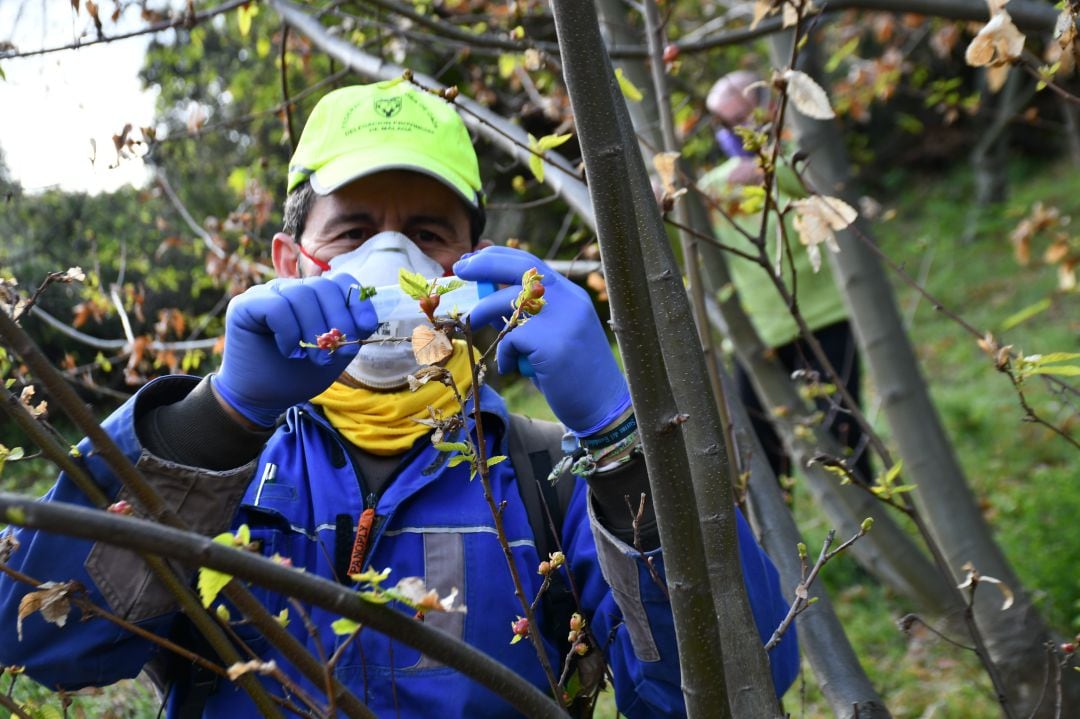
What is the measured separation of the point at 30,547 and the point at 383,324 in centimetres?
62

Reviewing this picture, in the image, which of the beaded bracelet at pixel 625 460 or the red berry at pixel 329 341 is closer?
the red berry at pixel 329 341

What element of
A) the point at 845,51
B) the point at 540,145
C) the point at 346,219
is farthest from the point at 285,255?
the point at 845,51

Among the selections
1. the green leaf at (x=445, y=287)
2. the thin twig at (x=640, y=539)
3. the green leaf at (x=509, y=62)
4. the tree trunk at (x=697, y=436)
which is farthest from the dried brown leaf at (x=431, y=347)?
the green leaf at (x=509, y=62)

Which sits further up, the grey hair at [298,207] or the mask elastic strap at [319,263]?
the grey hair at [298,207]

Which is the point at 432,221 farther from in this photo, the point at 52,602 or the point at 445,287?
the point at 52,602

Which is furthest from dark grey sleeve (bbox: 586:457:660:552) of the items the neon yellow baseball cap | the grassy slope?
the grassy slope

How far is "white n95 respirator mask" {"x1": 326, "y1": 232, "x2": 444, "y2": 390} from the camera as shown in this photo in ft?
6.01

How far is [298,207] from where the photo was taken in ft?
6.75

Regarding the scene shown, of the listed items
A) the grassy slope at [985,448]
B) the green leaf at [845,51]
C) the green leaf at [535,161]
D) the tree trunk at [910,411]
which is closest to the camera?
Answer: the green leaf at [535,161]

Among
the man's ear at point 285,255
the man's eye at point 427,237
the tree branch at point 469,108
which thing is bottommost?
the man's eye at point 427,237

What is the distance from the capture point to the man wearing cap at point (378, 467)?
1496 millimetres

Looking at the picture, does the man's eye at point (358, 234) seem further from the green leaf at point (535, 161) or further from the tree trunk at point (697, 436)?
the tree trunk at point (697, 436)

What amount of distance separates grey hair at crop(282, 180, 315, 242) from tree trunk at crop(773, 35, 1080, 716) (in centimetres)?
194

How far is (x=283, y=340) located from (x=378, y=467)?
422 mm
